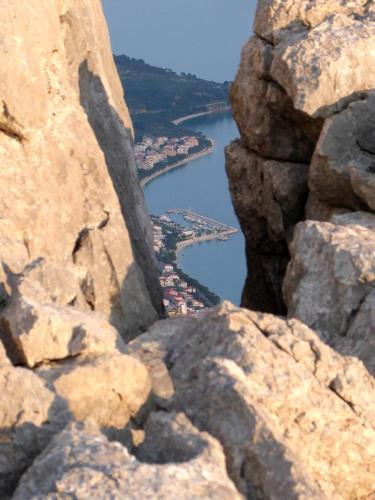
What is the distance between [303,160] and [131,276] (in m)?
5.97

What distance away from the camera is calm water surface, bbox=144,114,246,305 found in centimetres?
5378

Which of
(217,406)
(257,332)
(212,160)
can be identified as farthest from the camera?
(212,160)

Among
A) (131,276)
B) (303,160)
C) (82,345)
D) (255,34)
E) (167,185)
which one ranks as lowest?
(167,185)

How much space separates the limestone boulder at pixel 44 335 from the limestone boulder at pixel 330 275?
4.87 m

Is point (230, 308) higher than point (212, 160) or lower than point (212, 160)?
higher

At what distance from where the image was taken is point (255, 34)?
22125mm

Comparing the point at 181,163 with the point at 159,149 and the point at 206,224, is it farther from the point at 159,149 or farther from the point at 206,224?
the point at 206,224

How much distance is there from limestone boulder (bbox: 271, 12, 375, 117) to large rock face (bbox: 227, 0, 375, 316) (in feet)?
0.07

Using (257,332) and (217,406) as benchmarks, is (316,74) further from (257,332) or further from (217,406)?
(217,406)

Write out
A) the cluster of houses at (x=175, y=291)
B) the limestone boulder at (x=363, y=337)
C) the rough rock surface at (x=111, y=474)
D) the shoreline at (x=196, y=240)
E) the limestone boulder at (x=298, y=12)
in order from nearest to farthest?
1. the rough rock surface at (x=111, y=474)
2. the limestone boulder at (x=363, y=337)
3. the limestone boulder at (x=298, y=12)
4. the cluster of houses at (x=175, y=291)
5. the shoreline at (x=196, y=240)

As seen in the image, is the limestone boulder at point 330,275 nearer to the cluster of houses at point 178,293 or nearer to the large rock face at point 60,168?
the large rock face at point 60,168

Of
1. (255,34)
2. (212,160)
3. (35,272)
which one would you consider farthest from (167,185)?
(35,272)

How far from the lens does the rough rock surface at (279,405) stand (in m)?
7.20

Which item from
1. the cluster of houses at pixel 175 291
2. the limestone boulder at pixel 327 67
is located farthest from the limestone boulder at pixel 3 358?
the cluster of houses at pixel 175 291
